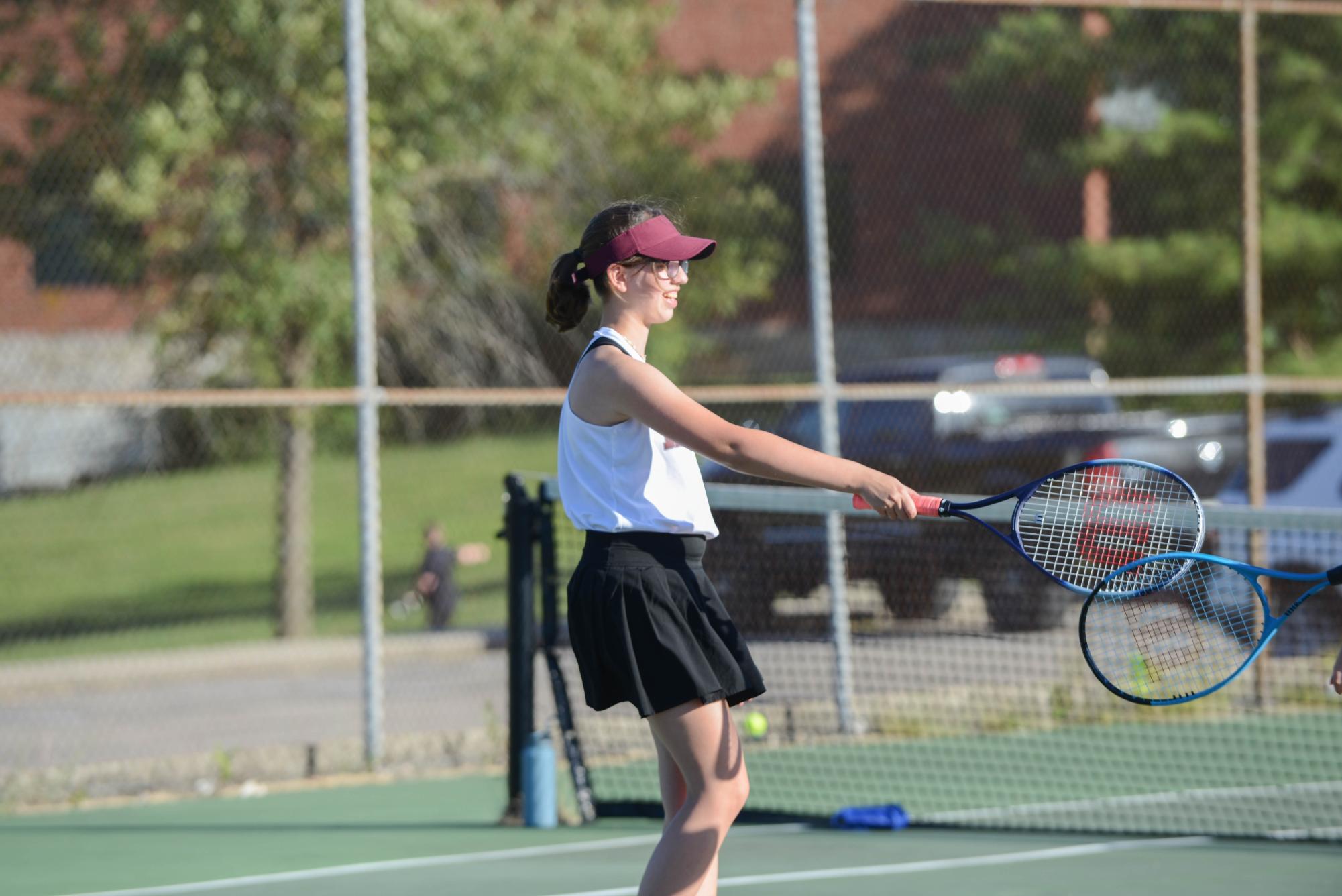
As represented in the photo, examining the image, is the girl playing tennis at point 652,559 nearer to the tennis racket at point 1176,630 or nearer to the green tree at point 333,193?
the tennis racket at point 1176,630

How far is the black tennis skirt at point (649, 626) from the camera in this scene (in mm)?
4188

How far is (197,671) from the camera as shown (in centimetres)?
1232

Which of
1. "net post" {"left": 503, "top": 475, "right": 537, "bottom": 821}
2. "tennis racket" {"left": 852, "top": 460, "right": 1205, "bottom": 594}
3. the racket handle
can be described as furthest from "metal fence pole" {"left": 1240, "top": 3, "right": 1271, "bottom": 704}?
the racket handle

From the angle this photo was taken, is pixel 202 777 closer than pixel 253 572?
Yes

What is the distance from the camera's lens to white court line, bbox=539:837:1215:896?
6008 millimetres

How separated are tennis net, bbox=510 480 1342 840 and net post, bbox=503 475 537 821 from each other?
93mm

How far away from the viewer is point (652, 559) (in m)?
4.23

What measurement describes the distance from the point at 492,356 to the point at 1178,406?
624 cm

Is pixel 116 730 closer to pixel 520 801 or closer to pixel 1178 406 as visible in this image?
pixel 520 801

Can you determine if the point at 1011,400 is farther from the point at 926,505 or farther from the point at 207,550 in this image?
the point at 926,505

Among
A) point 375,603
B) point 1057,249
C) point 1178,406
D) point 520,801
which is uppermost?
point 1057,249

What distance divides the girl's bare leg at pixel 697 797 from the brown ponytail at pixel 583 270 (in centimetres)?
93

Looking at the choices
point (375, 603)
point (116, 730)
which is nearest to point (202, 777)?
point (375, 603)

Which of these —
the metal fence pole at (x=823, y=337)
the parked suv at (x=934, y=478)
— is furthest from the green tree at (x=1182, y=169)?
the metal fence pole at (x=823, y=337)
